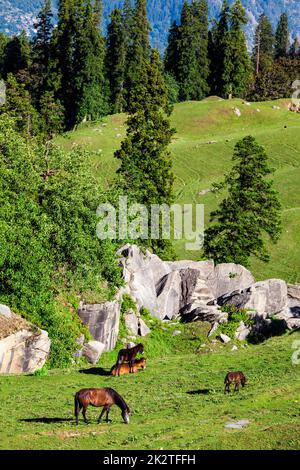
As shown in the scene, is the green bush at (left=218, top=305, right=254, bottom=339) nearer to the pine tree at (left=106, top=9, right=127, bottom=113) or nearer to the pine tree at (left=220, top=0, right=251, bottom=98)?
the pine tree at (left=106, top=9, right=127, bottom=113)

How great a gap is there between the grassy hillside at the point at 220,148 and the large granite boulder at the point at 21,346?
101 feet

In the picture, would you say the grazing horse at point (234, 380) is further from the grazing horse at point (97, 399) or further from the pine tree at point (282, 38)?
the pine tree at point (282, 38)

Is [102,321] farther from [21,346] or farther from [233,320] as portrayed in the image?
[233,320]

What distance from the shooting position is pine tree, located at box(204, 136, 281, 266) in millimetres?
57125

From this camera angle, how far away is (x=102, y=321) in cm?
4116

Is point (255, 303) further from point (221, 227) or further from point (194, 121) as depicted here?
point (194, 121)

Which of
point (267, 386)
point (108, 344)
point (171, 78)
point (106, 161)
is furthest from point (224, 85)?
point (267, 386)

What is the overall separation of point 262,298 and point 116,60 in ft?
276

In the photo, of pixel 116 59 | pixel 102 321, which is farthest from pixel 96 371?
pixel 116 59


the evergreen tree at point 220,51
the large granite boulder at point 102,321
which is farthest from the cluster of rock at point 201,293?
the evergreen tree at point 220,51

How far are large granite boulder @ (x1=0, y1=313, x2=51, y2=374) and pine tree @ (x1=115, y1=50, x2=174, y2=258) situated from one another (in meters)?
20.4

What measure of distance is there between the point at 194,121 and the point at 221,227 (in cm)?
5557

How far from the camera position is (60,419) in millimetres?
22797

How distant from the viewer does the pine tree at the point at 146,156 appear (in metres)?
57.2
